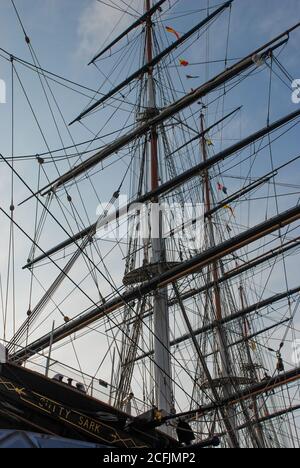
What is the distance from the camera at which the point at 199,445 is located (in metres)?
6.50

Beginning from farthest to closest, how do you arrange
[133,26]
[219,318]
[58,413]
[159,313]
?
[219,318], [133,26], [159,313], [58,413]

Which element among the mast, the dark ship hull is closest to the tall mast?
the mast

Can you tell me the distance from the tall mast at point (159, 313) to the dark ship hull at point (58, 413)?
2155mm

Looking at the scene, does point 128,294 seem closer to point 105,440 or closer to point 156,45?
point 105,440

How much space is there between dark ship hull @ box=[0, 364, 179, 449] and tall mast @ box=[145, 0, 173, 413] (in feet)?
7.07

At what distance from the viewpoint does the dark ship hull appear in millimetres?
5898

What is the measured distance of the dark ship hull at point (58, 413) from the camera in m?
5.90

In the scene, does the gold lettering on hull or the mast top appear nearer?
the gold lettering on hull

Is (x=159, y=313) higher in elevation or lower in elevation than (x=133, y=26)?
lower

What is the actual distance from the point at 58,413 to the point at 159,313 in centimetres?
576

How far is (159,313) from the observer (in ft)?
38.5

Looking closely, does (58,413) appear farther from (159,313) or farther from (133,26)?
(133,26)

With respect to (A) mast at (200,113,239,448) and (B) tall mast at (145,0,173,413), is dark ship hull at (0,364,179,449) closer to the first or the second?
(B) tall mast at (145,0,173,413)

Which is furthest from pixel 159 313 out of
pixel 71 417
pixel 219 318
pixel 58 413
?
pixel 219 318
